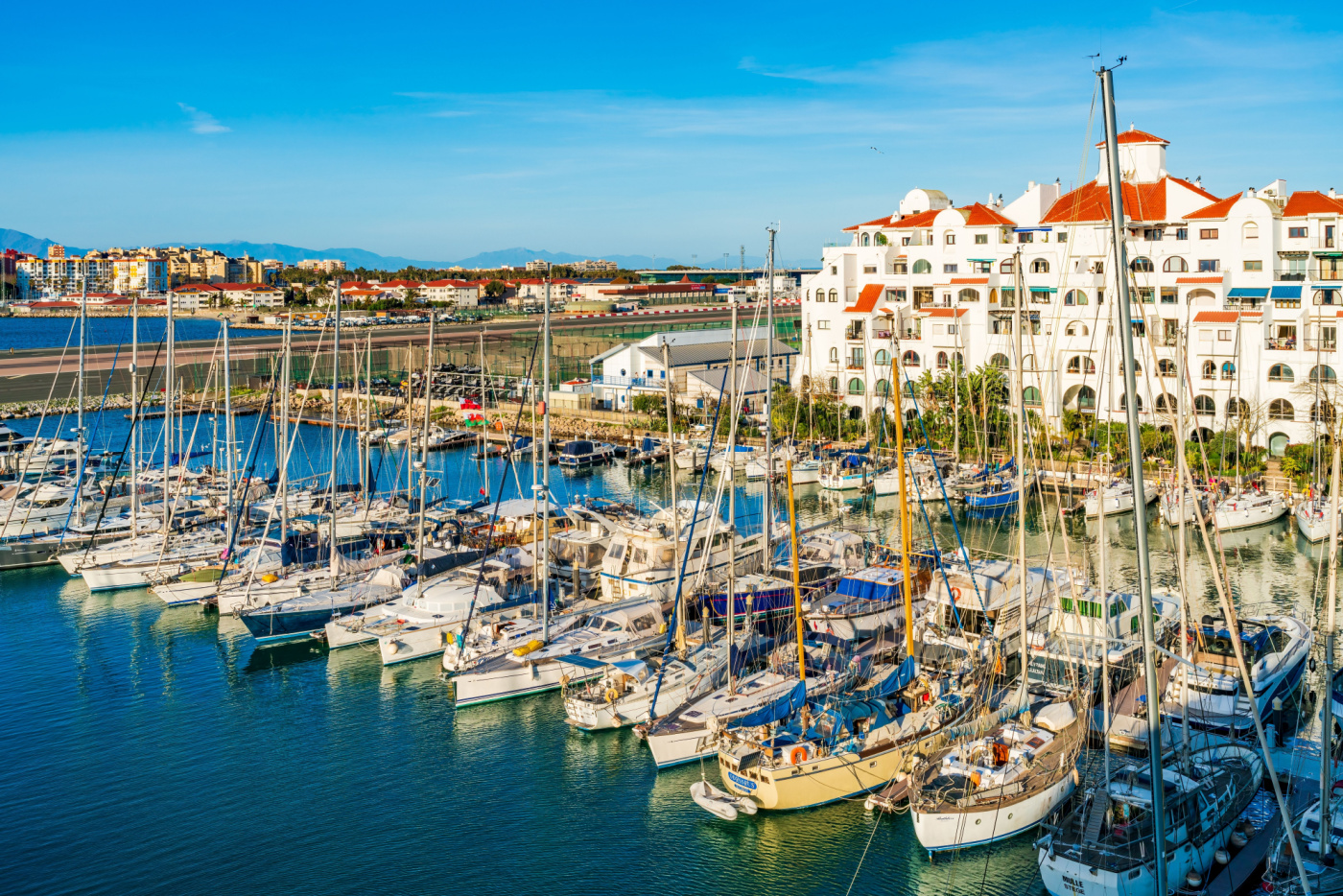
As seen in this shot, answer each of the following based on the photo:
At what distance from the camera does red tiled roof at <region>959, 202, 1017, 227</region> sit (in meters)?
44.8

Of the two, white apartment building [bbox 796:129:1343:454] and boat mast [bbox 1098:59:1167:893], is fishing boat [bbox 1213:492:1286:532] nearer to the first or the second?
white apartment building [bbox 796:129:1343:454]

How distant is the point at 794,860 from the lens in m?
14.9

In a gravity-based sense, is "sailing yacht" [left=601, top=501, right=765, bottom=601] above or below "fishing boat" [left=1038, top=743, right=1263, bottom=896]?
above

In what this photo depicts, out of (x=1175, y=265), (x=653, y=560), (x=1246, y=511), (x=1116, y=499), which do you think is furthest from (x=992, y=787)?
(x=1175, y=265)

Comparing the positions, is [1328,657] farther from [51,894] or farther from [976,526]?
[976,526]

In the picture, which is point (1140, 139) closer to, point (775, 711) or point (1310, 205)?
point (1310, 205)

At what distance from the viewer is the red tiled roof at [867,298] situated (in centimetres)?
4648

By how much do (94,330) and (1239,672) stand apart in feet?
442

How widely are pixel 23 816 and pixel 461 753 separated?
664cm

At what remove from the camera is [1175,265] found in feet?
133

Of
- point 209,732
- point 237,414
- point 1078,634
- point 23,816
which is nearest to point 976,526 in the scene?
point 1078,634

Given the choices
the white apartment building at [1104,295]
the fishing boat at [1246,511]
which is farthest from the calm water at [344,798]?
the white apartment building at [1104,295]

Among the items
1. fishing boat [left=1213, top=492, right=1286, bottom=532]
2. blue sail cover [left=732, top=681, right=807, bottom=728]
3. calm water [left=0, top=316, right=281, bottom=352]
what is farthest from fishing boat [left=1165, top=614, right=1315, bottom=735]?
calm water [left=0, top=316, right=281, bottom=352]

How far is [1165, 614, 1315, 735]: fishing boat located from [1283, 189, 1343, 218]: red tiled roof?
960 inches
